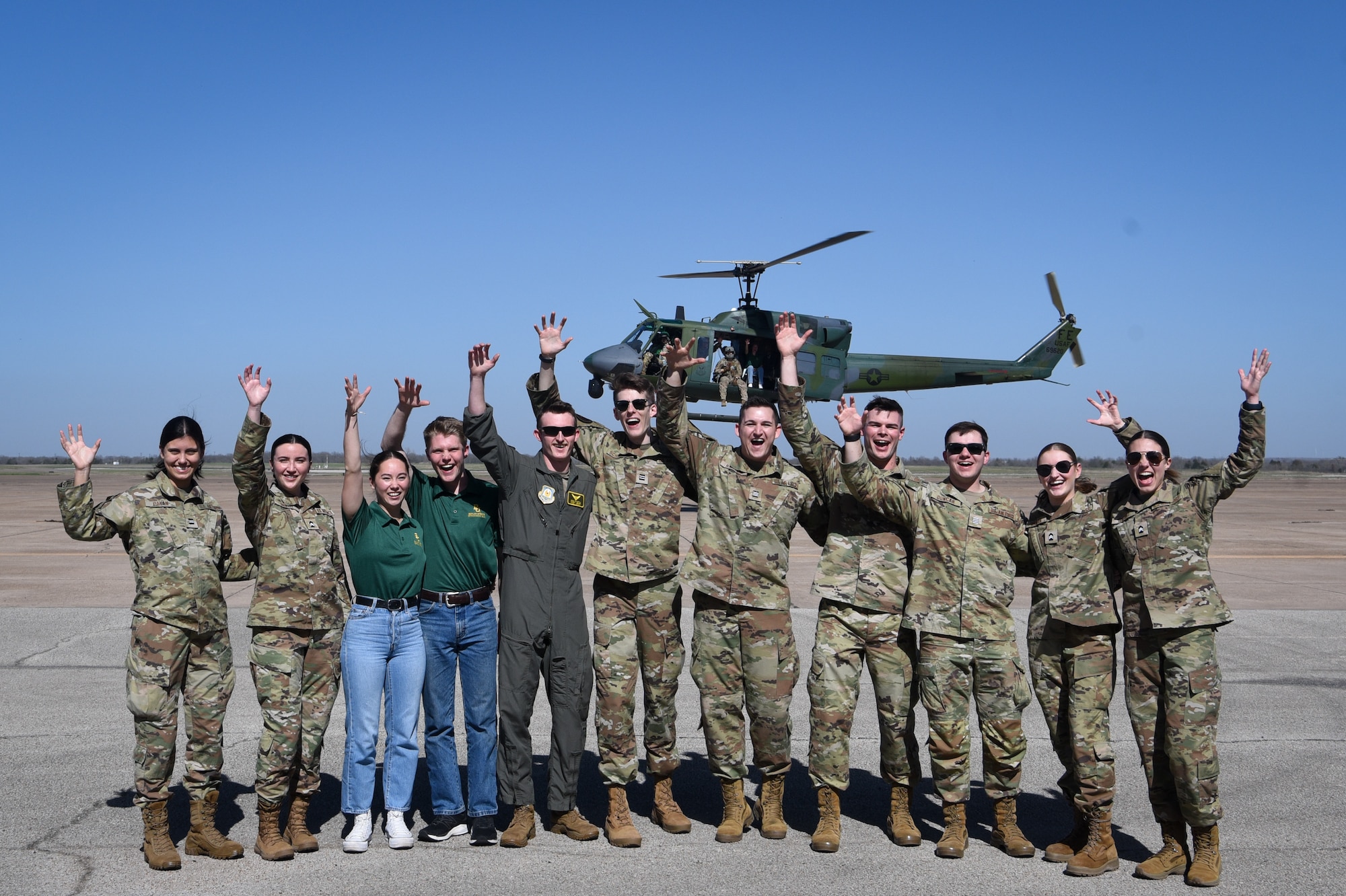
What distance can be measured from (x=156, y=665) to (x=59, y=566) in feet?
35.7

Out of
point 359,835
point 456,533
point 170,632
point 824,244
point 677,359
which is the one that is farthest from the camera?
point 824,244

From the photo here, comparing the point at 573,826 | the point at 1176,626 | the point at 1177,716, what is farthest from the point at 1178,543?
the point at 573,826

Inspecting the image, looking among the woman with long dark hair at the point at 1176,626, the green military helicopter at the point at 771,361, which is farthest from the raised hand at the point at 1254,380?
the green military helicopter at the point at 771,361

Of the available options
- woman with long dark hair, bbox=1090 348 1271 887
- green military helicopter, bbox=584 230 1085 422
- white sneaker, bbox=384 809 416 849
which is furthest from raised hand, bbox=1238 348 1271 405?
green military helicopter, bbox=584 230 1085 422

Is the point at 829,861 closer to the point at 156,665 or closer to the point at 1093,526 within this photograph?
the point at 1093,526

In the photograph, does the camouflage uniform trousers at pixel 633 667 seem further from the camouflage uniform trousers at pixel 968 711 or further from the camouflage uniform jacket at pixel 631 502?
the camouflage uniform trousers at pixel 968 711

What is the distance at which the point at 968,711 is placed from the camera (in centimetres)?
450

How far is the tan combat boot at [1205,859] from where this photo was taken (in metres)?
4.14

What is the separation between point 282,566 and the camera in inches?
178

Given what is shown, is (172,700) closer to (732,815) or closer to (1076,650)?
(732,815)

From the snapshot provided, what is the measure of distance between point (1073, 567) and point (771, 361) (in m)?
17.4

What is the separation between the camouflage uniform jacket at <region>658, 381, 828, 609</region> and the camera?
4781 millimetres

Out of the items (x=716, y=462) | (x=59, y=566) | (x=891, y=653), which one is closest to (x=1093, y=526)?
(x=891, y=653)

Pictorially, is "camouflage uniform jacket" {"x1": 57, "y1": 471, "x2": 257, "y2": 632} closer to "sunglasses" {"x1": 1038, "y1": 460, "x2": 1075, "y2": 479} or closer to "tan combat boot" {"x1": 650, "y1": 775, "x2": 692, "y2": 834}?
"tan combat boot" {"x1": 650, "y1": 775, "x2": 692, "y2": 834}
